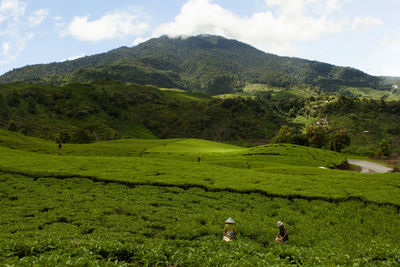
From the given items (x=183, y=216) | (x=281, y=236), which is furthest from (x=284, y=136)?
(x=281, y=236)

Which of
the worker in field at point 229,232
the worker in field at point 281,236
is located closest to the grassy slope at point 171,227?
the worker in field at point 281,236

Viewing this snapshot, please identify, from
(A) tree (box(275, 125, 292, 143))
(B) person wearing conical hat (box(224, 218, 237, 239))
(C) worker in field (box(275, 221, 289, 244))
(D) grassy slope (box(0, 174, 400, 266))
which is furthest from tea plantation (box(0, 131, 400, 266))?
(A) tree (box(275, 125, 292, 143))

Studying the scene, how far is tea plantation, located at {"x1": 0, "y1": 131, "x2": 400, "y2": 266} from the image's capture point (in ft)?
42.6

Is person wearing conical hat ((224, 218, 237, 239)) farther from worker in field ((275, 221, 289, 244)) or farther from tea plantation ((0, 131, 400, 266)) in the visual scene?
worker in field ((275, 221, 289, 244))

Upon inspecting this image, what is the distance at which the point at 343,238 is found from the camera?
20.3 meters

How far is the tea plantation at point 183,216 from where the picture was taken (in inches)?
511

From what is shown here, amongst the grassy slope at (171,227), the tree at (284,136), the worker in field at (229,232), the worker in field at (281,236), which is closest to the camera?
the grassy slope at (171,227)

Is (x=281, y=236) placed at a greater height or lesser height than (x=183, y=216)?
greater

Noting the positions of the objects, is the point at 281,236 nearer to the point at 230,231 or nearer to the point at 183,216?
the point at 230,231

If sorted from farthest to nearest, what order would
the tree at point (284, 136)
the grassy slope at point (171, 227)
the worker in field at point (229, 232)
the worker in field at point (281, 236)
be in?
the tree at point (284, 136)
the worker in field at point (281, 236)
the worker in field at point (229, 232)
the grassy slope at point (171, 227)

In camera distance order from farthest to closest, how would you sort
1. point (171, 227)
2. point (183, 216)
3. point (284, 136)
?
point (284, 136), point (183, 216), point (171, 227)

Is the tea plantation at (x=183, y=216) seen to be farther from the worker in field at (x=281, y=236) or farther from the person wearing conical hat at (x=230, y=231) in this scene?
the worker in field at (x=281, y=236)

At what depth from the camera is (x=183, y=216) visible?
23.0 metres

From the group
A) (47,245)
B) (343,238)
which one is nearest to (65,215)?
(47,245)
